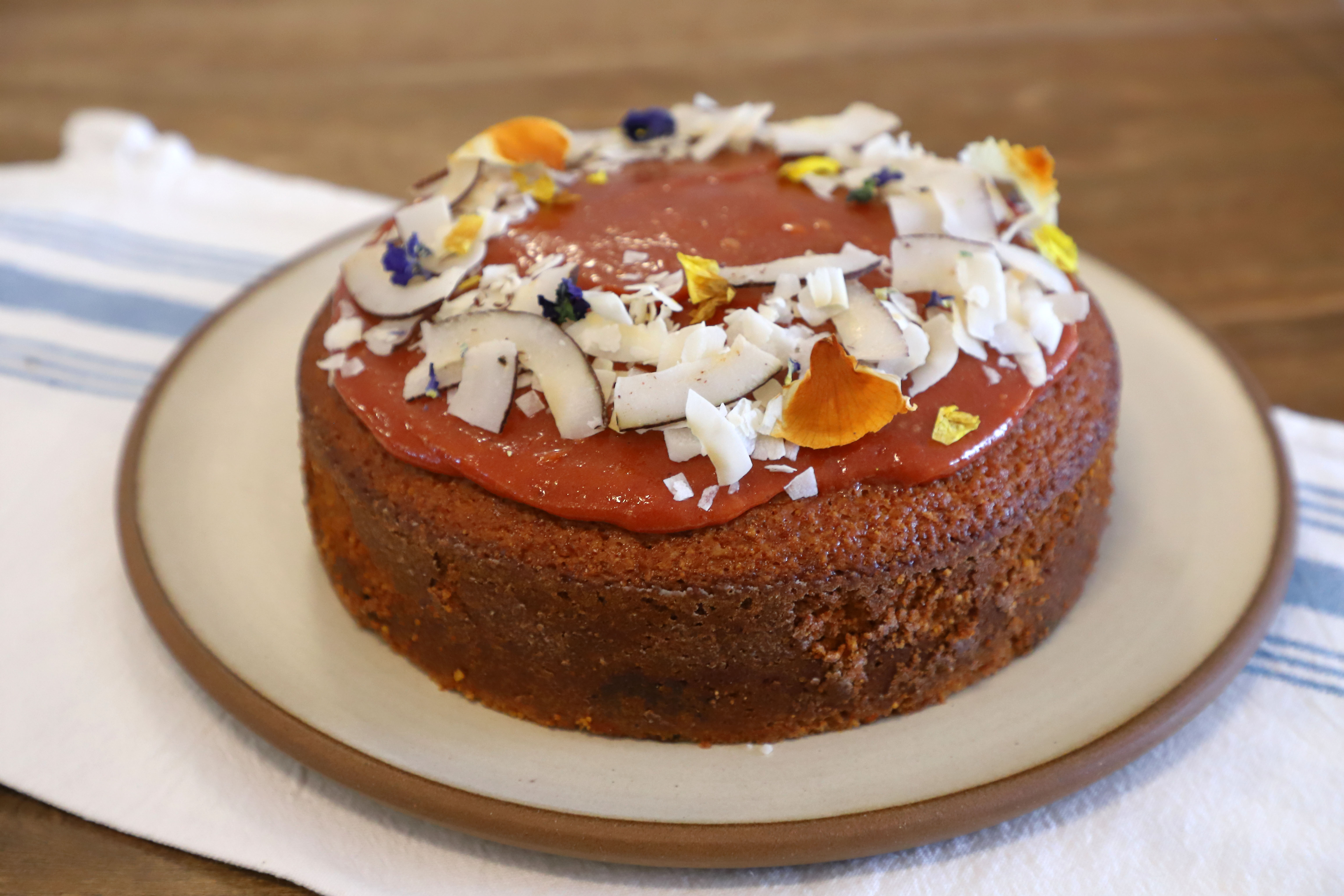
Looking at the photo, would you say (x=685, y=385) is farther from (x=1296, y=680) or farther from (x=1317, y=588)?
(x=1317, y=588)

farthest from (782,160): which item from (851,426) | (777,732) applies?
(777,732)

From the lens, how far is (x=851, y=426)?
5.67 ft

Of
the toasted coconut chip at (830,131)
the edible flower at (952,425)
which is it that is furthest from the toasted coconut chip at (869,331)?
the toasted coconut chip at (830,131)

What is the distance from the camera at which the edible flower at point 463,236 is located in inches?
81.7

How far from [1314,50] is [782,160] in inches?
130

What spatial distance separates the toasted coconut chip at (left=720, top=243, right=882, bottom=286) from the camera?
6.33ft

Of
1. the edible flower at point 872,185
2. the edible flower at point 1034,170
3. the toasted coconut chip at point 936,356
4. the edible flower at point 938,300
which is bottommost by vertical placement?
the toasted coconut chip at point 936,356

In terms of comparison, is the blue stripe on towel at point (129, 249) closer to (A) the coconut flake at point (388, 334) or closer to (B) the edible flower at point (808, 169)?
(A) the coconut flake at point (388, 334)

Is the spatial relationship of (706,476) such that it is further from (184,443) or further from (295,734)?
(184,443)

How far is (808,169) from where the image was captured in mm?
2293

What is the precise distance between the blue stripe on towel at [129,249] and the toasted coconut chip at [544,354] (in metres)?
1.54

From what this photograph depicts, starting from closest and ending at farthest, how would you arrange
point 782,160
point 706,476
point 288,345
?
point 706,476
point 782,160
point 288,345

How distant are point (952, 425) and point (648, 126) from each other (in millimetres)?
1065

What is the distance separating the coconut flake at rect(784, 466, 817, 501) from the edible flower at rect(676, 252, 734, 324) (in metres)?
0.32
